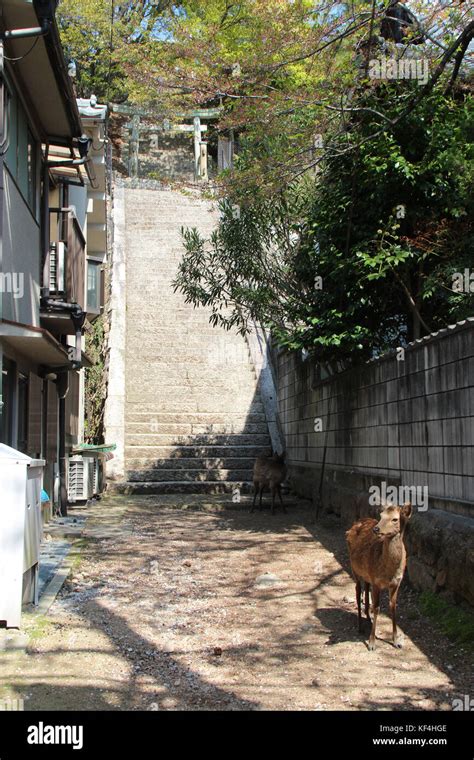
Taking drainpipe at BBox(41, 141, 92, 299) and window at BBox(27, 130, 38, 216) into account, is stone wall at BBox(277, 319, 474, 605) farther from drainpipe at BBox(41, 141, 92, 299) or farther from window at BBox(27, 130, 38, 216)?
window at BBox(27, 130, 38, 216)

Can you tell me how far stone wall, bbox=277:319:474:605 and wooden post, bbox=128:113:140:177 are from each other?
21.5 m

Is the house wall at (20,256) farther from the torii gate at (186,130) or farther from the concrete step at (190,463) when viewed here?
the torii gate at (186,130)

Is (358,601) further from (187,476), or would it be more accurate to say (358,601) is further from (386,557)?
(187,476)

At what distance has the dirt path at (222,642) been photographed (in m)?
4.57

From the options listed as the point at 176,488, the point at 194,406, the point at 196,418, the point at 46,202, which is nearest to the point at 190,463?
the point at 176,488

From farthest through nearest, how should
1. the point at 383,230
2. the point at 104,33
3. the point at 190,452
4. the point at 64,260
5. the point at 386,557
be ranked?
1. the point at 104,33
2. the point at 190,452
3. the point at 64,260
4. the point at 383,230
5. the point at 386,557

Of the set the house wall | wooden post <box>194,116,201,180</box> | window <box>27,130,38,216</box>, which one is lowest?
the house wall

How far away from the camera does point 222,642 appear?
5.70 m

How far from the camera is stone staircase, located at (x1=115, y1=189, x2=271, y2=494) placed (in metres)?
15.1

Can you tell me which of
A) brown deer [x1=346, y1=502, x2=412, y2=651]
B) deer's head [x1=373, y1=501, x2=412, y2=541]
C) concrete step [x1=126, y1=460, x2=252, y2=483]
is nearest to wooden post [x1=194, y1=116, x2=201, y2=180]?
concrete step [x1=126, y1=460, x2=252, y2=483]

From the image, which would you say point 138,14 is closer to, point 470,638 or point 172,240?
point 172,240

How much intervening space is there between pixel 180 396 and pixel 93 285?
4058 millimetres

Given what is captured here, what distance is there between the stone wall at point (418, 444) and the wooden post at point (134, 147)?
21.5 metres

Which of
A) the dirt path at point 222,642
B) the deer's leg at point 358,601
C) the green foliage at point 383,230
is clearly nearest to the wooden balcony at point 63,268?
the green foliage at point 383,230
